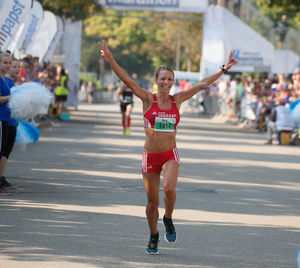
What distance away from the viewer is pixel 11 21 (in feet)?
47.5

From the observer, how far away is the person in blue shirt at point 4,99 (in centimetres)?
1034

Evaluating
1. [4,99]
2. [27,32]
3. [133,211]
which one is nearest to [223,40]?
[27,32]

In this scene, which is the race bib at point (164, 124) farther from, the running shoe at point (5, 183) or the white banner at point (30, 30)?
the white banner at point (30, 30)

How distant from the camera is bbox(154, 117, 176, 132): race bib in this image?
725 centimetres

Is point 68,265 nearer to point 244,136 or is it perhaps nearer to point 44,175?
point 44,175

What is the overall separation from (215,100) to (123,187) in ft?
96.6

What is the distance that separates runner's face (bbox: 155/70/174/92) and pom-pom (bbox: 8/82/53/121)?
369cm

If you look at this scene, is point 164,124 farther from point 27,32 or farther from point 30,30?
point 30,30

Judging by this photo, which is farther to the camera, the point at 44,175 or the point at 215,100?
the point at 215,100

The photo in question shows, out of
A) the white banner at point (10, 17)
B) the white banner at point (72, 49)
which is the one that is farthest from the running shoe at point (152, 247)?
the white banner at point (72, 49)

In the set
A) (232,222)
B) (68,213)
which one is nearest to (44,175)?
(68,213)

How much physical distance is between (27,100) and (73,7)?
22326 mm

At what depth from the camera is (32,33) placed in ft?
63.4

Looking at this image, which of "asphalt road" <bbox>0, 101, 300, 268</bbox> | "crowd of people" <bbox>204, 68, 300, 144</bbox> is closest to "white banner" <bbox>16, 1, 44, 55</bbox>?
"asphalt road" <bbox>0, 101, 300, 268</bbox>
